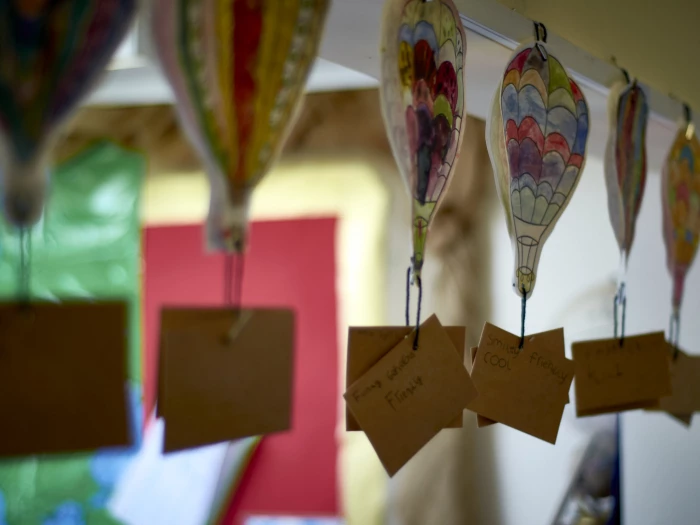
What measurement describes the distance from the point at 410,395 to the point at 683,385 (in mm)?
442

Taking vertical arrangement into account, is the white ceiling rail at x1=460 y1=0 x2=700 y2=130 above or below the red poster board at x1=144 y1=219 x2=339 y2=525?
above

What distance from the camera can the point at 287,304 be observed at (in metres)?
1.21

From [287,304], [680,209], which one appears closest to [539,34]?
[680,209]

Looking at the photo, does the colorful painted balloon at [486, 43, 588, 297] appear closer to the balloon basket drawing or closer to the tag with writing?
the balloon basket drawing

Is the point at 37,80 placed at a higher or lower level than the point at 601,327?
higher

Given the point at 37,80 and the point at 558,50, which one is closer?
the point at 37,80

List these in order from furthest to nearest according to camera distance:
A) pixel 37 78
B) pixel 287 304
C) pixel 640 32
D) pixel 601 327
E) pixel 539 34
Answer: pixel 287 304, pixel 601 327, pixel 640 32, pixel 539 34, pixel 37 78

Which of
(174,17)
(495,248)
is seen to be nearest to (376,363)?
(174,17)

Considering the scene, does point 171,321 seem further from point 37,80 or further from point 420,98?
point 420,98

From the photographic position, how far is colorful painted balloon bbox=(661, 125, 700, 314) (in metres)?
0.77

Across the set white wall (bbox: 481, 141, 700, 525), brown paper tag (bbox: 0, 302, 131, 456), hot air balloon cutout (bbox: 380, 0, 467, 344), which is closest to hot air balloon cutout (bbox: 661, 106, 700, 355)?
white wall (bbox: 481, 141, 700, 525)

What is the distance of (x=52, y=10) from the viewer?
0.99 feet

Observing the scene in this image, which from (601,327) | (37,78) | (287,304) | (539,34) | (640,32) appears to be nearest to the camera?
(37,78)

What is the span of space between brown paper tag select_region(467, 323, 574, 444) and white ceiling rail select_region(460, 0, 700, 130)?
253mm
